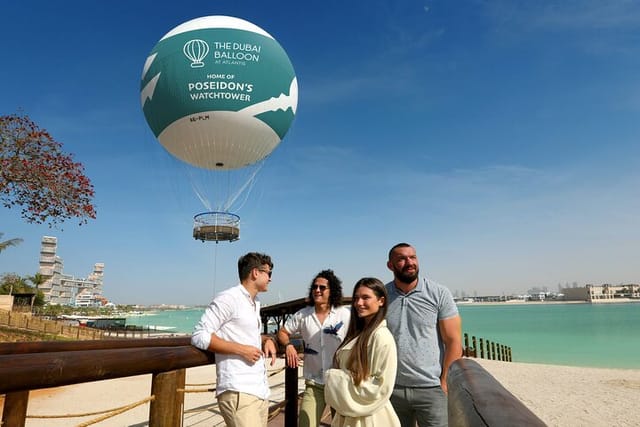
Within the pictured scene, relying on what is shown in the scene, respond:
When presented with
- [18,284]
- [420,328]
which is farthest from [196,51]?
[18,284]

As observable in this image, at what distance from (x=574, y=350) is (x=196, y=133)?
1986 inches

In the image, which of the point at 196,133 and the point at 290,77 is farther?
the point at 290,77

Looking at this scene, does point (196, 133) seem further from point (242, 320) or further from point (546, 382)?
point (546, 382)

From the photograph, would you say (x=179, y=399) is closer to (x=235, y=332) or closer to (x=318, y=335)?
(x=235, y=332)

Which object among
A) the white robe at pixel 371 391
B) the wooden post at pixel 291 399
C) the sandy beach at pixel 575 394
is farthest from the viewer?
the sandy beach at pixel 575 394

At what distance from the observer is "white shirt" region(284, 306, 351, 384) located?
11.3 ft

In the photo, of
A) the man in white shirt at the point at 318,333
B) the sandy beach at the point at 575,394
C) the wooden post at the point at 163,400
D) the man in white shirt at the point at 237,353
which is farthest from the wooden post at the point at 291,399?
the sandy beach at the point at 575,394

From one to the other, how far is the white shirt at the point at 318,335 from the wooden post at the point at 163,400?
1340 mm

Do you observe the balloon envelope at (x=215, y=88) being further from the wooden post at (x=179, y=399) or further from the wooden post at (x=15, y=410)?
the wooden post at (x=179, y=399)

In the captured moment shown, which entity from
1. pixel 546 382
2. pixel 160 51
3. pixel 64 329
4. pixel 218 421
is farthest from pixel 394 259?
pixel 64 329

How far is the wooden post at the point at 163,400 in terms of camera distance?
220 centimetres

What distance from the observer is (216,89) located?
33.2 ft

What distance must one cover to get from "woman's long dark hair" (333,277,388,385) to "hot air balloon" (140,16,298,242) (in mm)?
8587

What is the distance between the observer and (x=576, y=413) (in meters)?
12.9
